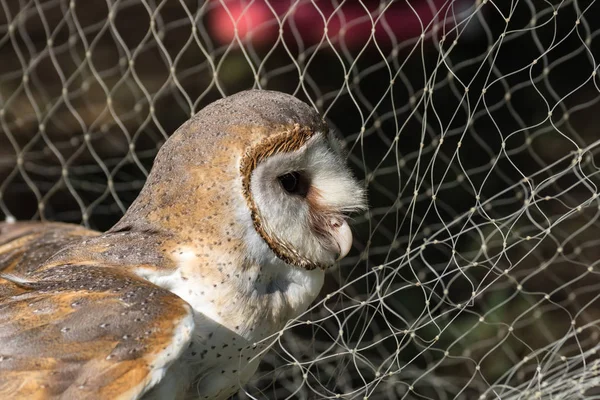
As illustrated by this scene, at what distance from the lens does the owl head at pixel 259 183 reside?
1.56 metres

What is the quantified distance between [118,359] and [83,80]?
2433mm

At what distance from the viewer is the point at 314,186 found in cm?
166

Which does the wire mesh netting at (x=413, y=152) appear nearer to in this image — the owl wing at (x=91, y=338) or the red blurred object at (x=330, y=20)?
the red blurred object at (x=330, y=20)

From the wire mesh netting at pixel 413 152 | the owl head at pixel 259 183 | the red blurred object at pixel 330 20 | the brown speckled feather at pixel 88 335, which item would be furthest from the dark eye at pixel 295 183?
the red blurred object at pixel 330 20

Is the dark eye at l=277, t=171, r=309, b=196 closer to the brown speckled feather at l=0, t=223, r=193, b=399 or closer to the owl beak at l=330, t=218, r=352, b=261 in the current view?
the owl beak at l=330, t=218, r=352, b=261

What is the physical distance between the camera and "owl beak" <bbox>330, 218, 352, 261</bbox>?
167 cm

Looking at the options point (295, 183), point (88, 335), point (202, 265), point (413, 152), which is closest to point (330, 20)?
point (413, 152)

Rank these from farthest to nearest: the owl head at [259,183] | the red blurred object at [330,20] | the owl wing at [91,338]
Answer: the red blurred object at [330,20]
the owl head at [259,183]
the owl wing at [91,338]

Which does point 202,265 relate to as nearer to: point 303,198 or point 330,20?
point 303,198

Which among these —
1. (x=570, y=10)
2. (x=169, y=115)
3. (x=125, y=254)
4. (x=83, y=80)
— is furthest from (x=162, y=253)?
(x=83, y=80)

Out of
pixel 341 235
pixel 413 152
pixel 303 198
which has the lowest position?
pixel 413 152

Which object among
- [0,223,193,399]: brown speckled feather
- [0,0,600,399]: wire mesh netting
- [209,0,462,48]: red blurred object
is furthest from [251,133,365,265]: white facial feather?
[209,0,462,48]: red blurred object

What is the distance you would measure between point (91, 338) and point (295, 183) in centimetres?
48

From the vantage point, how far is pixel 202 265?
5.07 feet
